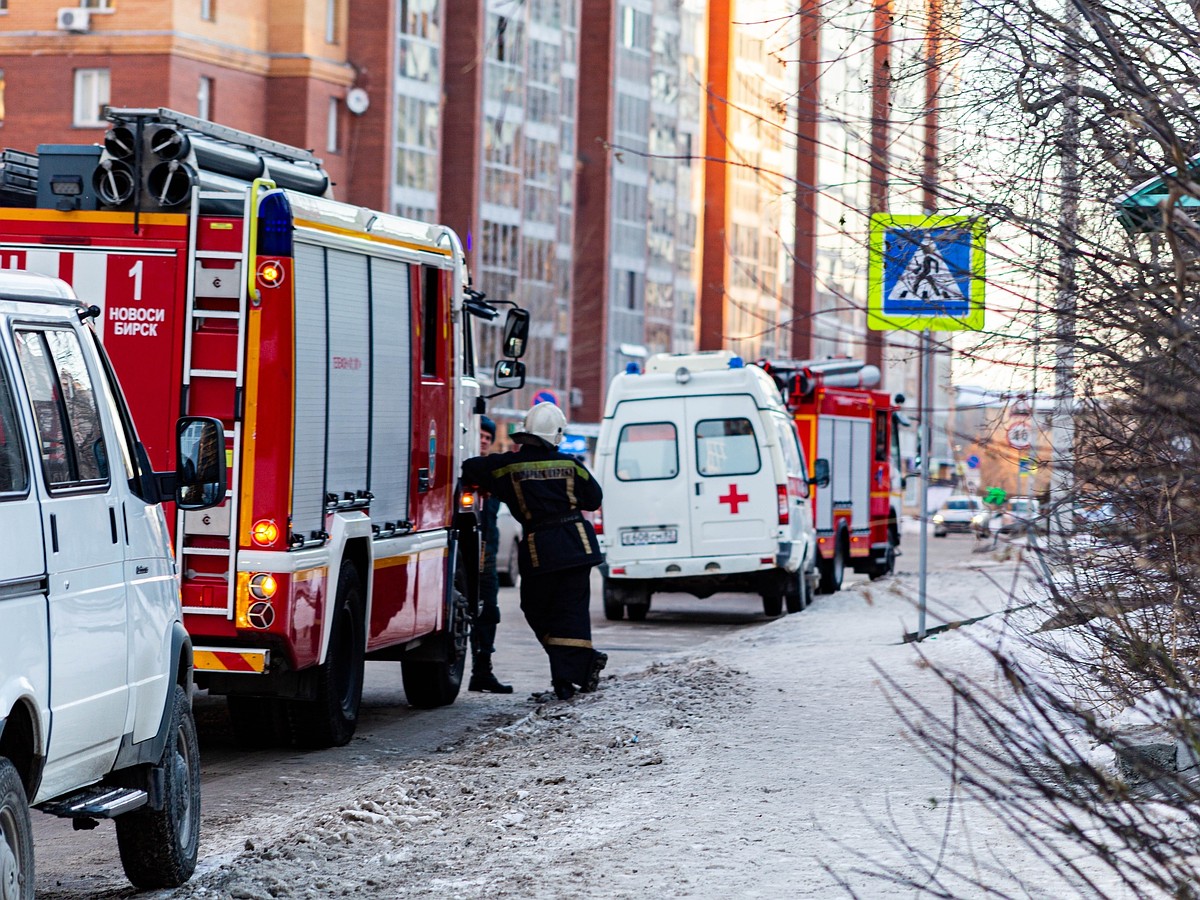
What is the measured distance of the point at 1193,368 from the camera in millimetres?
4586

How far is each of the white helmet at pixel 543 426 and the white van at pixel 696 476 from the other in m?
8.80

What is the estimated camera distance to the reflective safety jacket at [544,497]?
14.5m

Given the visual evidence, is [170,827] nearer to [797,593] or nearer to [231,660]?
[231,660]

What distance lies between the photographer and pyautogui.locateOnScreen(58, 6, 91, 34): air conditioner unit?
6147 cm

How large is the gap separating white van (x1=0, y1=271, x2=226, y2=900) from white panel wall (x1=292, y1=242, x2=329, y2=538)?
3.02m

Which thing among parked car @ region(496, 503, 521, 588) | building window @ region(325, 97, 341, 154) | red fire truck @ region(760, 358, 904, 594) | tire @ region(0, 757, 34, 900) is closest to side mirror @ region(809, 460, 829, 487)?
red fire truck @ region(760, 358, 904, 594)

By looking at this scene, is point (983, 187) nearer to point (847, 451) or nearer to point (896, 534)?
point (847, 451)

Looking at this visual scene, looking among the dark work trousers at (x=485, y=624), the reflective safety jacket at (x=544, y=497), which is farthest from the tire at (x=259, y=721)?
the dark work trousers at (x=485, y=624)

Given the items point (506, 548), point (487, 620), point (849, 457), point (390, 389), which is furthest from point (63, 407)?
point (849, 457)

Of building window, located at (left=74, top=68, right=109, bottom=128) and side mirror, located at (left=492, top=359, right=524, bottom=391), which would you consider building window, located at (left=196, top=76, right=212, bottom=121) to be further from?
side mirror, located at (left=492, top=359, right=524, bottom=391)

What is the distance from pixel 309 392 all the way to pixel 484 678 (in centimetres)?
476

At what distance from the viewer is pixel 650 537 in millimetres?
23609

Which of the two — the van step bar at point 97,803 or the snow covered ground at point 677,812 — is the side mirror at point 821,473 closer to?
the snow covered ground at point 677,812

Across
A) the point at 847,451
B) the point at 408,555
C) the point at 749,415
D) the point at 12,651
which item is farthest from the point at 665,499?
the point at 12,651
